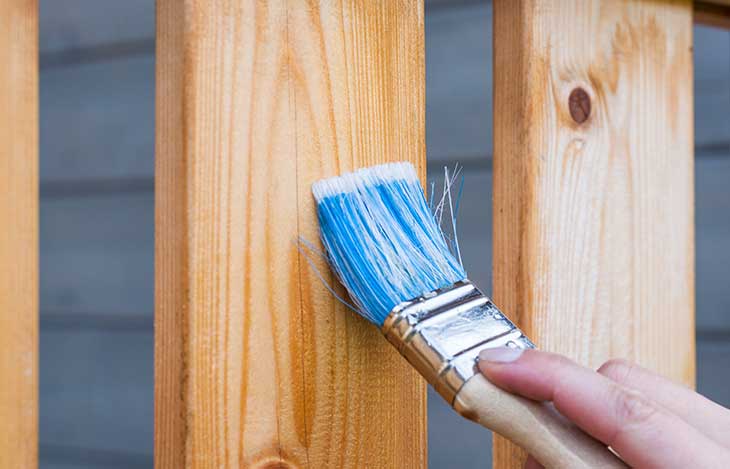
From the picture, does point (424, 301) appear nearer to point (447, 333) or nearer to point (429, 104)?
point (447, 333)

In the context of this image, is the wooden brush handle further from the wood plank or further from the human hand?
the wood plank

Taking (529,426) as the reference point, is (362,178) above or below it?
above

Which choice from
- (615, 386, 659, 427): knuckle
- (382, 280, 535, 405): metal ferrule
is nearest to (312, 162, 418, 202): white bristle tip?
(382, 280, 535, 405): metal ferrule

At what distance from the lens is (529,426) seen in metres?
0.58

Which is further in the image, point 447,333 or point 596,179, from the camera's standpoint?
point 596,179

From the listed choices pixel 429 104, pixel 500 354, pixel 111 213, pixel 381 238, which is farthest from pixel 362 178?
pixel 111 213

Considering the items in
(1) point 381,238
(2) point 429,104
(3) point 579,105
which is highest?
(2) point 429,104

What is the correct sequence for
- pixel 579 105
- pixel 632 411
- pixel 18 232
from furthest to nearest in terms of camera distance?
pixel 579 105 < pixel 18 232 < pixel 632 411

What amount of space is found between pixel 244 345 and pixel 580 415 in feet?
0.82

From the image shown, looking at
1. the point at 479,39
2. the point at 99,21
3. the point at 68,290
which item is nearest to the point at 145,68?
the point at 99,21

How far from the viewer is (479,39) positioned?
1982 millimetres

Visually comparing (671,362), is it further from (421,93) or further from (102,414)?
(102,414)

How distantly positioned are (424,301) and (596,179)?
0.91ft

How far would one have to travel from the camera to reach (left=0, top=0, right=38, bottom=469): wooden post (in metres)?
0.67
